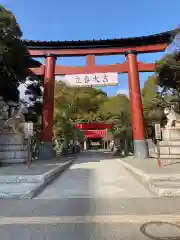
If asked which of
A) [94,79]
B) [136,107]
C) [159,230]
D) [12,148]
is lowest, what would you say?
[159,230]

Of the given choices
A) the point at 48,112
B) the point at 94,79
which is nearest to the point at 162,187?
the point at 94,79

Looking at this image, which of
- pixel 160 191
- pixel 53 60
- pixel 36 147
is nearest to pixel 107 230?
pixel 160 191

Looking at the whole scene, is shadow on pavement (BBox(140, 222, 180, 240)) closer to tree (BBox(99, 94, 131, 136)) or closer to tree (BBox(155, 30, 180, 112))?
tree (BBox(155, 30, 180, 112))

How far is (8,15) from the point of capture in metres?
11.2

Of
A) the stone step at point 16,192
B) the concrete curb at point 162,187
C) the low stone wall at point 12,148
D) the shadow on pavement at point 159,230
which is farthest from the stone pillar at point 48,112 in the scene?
the shadow on pavement at point 159,230

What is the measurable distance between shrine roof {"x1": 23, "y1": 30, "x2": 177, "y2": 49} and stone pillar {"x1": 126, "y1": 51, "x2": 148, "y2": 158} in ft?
3.20

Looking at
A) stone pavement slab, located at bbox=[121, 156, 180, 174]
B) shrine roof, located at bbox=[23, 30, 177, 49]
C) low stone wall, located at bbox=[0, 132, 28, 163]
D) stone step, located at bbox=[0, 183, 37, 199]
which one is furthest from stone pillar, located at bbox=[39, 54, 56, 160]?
stone step, located at bbox=[0, 183, 37, 199]

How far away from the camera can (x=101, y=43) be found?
1675 centimetres

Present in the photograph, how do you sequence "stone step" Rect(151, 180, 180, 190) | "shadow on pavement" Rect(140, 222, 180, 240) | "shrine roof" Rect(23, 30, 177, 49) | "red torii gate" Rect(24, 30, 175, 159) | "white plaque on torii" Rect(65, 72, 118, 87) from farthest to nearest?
1. "shrine roof" Rect(23, 30, 177, 49)
2. "red torii gate" Rect(24, 30, 175, 159)
3. "white plaque on torii" Rect(65, 72, 118, 87)
4. "stone step" Rect(151, 180, 180, 190)
5. "shadow on pavement" Rect(140, 222, 180, 240)

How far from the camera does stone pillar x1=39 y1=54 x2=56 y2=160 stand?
15.3m

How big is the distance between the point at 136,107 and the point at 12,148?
30.0 feet

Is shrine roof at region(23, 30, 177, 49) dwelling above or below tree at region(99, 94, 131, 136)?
above

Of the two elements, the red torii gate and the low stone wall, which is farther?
the red torii gate

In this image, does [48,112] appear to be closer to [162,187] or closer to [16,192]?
[16,192]
